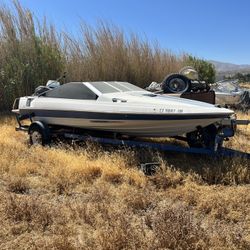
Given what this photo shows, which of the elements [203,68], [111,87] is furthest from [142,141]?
[203,68]

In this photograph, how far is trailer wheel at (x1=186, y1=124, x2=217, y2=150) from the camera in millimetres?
6780

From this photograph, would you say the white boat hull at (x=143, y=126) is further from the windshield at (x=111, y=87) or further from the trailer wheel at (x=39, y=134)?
the windshield at (x=111, y=87)

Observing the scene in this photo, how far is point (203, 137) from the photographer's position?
6.95 meters

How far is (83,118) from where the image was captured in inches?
291

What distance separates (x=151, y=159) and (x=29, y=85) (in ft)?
22.7

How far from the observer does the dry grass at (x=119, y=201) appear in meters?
3.78

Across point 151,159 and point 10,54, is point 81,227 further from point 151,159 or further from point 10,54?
point 10,54

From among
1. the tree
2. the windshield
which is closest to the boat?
the windshield

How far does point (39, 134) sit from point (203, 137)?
320cm

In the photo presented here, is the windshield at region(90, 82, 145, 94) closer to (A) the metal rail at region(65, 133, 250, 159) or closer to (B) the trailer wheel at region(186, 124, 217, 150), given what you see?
(A) the metal rail at region(65, 133, 250, 159)

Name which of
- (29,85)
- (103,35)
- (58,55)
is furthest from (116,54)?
(29,85)

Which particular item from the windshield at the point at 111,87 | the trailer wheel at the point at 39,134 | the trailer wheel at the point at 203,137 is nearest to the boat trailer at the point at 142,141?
the trailer wheel at the point at 39,134

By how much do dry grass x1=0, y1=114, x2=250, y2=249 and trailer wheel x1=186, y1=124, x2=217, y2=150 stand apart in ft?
1.07

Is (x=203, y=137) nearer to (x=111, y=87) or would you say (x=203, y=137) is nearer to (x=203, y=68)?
(x=111, y=87)
